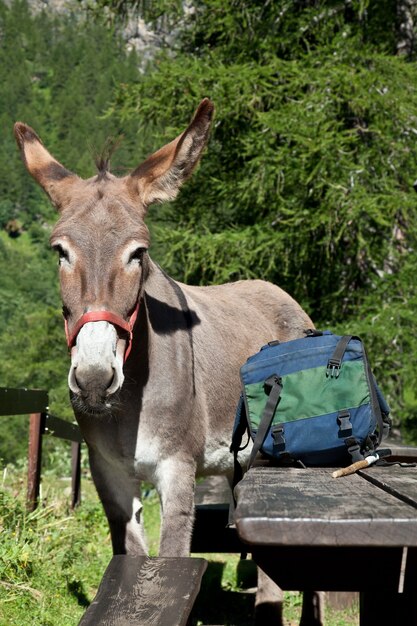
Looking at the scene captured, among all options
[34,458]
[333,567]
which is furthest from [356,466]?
[34,458]

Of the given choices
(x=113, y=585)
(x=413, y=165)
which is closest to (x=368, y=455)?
(x=113, y=585)

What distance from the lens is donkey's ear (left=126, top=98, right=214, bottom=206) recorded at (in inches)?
142

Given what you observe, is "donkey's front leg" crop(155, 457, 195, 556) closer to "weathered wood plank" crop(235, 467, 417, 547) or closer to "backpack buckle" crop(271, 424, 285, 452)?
"backpack buckle" crop(271, 424, 285, 452)

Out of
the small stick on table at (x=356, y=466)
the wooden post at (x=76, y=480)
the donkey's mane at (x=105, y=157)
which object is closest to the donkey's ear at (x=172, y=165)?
the donkey's mane at (x=105, y=157)

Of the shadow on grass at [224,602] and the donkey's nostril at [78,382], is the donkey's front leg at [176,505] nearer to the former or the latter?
the donkey's nostril at [78,382]

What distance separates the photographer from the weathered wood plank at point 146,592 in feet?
6.41

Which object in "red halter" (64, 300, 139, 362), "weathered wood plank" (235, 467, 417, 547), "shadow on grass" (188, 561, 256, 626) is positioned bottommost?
"shadow on grass" (188, 561, 256, 626)

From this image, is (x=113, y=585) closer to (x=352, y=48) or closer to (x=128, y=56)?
(x=352, y=48)

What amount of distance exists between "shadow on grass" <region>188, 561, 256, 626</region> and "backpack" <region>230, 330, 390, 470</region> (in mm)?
2416

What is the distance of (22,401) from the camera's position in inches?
212

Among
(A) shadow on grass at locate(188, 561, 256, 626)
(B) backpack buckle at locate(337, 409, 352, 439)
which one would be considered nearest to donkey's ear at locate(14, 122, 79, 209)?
(B) backpack buckle at locate(337, 409, 352, 439)

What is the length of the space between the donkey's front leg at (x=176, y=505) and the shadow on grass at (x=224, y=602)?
55.8 inches

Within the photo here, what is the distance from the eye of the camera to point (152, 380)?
151 inches

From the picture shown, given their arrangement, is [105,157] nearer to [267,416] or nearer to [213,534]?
[267,416]
